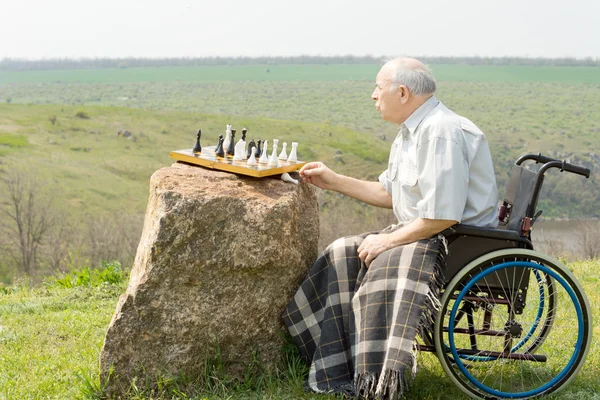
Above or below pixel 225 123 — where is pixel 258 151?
above

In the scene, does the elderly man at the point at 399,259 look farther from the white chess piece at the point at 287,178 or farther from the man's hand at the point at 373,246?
the white chess piece at the point at 287,178

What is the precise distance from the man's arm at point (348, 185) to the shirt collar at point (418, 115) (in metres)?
0.62

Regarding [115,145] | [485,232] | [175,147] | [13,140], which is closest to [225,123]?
[175,147]

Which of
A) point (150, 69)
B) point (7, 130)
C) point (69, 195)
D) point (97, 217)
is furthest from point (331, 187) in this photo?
point (150, 69)

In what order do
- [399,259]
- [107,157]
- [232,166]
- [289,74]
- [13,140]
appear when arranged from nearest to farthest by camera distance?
[399,259] < [232,166] < [107,157] < [13,140] < [289,74]

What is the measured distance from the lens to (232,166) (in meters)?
4.25

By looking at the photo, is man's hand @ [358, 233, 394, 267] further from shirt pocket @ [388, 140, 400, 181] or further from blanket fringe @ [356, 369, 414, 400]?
blanket fringe @ [356, 369, 414, 400]

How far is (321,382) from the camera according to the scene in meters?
3.90

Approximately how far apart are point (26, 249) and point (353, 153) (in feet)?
103

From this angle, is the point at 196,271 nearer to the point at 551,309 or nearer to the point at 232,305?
the point at 232,305

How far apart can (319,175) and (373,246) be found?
2.41 ft

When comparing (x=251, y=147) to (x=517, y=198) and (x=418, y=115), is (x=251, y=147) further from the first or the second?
(x=517, y=198)

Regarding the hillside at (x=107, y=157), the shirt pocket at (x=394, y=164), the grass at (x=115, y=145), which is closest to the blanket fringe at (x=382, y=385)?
the shirt pocket at (x=394, y=164)

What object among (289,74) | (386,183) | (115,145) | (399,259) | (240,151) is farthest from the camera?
(289,74)
